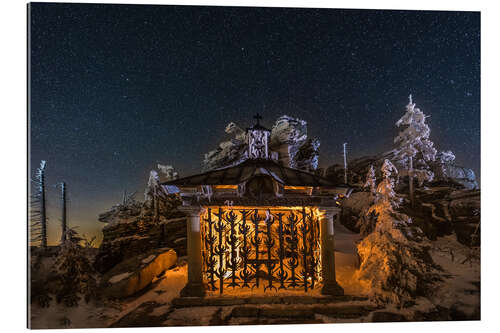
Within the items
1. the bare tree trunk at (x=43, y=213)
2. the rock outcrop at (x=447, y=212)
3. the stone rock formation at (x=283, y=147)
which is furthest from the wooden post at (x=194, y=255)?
the rock outcrop at (x=447, y=212)

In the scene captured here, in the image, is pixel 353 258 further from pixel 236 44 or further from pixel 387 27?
pixel 236 44

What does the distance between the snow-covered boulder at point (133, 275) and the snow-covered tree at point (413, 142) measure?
916cm

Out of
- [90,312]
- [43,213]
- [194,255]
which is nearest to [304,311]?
[194,255]

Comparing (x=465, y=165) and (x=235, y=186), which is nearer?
(x=235, y=186)

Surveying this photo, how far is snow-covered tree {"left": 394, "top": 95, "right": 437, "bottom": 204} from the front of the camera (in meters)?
9.76

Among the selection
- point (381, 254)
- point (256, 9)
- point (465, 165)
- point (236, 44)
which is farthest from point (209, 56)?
point (465, 165)

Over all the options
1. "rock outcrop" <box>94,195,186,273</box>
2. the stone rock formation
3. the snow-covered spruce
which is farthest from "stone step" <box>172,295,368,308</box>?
the stone rock formation

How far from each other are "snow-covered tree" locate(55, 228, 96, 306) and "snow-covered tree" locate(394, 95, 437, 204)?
10.8 metres

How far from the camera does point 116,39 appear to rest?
9086 mm

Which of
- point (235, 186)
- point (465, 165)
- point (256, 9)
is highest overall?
point (256, 9)

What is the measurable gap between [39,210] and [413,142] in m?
12.3

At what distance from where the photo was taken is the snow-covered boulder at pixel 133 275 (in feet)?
25.9

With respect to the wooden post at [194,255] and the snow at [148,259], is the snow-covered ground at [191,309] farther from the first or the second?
the snow at [148,259]

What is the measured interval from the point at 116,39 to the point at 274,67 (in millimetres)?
5067
